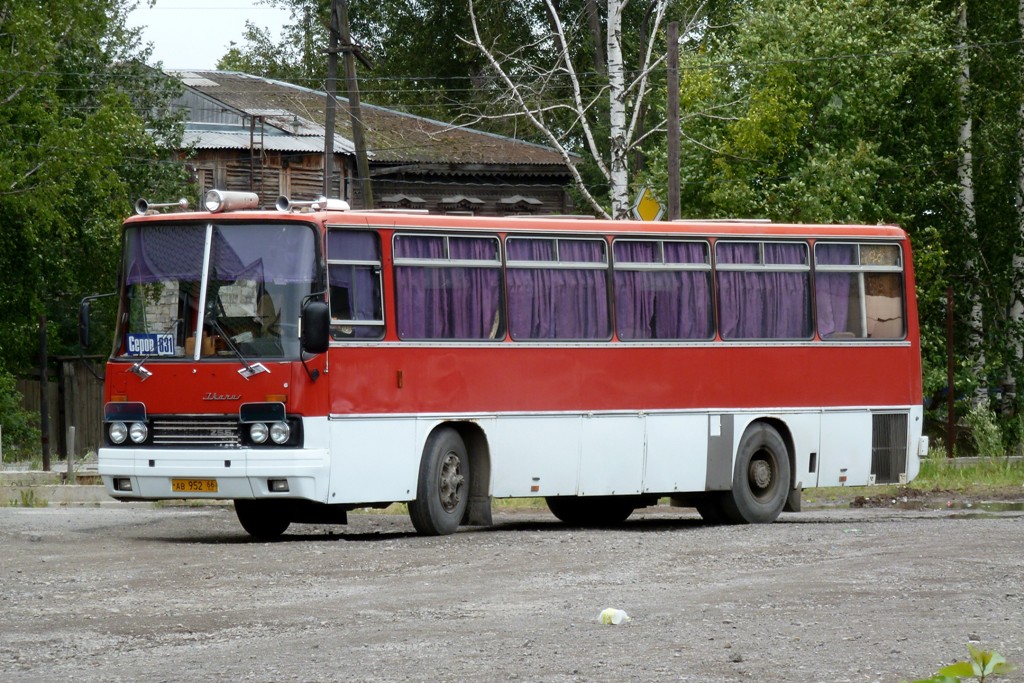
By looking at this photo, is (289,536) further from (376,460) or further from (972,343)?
(972,343)

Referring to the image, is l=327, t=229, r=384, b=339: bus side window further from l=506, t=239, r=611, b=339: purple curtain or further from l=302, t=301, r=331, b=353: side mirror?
l=506, t=239, r=611, b=339: purple curtain

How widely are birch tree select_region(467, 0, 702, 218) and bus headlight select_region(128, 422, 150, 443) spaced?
1348cm

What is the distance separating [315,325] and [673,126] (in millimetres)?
13935

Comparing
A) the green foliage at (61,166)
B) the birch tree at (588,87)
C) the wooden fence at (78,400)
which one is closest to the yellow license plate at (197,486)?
the birch tree at (588,87)

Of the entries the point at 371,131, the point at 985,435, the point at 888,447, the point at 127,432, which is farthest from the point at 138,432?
the point at 371,131

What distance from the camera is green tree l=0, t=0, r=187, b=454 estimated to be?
3738cm

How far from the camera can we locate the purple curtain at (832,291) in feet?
68.9

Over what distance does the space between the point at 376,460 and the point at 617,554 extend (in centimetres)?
263

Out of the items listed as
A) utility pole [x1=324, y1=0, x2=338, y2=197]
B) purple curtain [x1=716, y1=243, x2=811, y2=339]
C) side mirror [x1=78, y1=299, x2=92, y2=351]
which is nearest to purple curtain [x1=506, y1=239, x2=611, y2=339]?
purple curtain [x1=716, y1=243, x2=811, y2=339]

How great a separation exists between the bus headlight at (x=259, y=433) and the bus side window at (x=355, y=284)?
1.01m

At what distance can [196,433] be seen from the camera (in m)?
16.6

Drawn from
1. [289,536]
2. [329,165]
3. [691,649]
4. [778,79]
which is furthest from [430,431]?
[329,165]

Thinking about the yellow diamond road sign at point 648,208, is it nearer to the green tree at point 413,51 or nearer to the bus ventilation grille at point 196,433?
the bus ventilation grille at point 196,433

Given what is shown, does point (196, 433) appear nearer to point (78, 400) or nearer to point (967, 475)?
point (967, 475)
